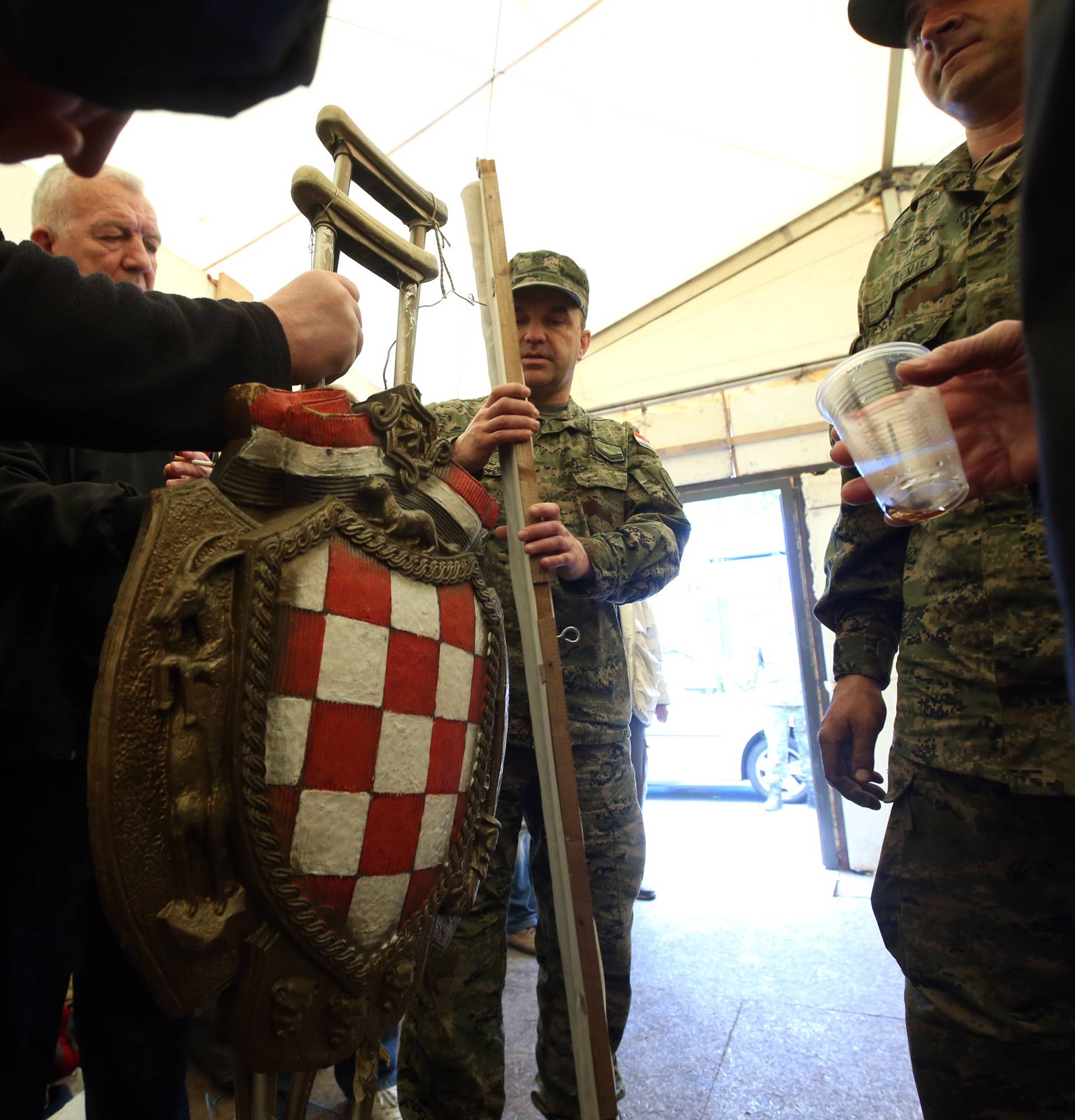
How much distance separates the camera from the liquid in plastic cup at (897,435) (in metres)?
0.71

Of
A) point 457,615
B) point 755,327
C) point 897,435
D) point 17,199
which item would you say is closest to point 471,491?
point 457,615

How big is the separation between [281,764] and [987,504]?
0.87 meters

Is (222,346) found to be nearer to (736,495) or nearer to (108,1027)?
(108,1027)

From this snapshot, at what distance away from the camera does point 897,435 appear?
2.38ft

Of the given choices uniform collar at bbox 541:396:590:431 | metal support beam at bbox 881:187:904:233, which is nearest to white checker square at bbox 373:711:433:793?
uniform collar at bbox 541:396:590:431

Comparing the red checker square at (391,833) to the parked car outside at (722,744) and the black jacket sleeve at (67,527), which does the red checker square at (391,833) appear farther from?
the parked car outside at (722,744)

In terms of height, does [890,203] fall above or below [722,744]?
above

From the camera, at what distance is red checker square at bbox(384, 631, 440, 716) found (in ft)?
2.52

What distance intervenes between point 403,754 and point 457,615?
0.18 metres

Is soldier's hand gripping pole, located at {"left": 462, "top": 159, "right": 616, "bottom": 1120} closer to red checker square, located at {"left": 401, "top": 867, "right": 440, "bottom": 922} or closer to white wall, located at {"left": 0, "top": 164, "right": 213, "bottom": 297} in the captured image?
red checker square, located at {"left": 401, "top": 867, "right": 440, "bottom": 922}

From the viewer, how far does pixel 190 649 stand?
661 mm

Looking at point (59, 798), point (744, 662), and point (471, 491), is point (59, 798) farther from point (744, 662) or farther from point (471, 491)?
point (744, 662)

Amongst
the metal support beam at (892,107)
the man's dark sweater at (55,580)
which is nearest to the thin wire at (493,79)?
the metal support beam at (892,107)

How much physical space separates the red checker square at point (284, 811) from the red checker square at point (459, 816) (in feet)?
→ 0.71
